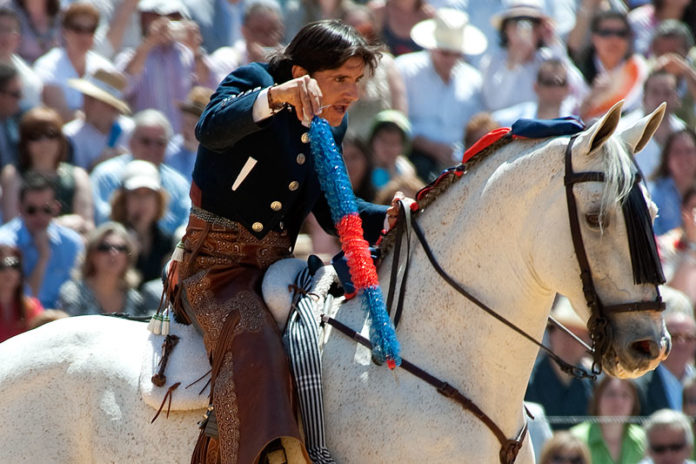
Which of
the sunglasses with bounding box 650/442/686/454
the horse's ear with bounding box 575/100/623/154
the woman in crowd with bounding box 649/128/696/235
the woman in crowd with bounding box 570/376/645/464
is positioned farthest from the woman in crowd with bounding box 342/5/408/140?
the horse's ear with bounding box 575/100/623/154

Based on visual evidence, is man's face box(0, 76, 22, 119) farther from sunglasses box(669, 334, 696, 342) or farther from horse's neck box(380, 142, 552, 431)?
horse's neck box(380, 142, 552, 431)

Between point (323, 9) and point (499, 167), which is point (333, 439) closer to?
point (499, 167)

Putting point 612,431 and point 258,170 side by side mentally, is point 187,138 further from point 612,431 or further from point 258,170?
point 258,170

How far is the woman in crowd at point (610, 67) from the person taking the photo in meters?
12.1

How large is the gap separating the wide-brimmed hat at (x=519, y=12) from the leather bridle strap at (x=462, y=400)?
812 centimetres

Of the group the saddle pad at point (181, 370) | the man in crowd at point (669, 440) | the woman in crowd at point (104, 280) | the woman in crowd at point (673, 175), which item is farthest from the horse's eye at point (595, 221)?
the woman in crowd at point (673, 175)

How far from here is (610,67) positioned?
12.7 meters

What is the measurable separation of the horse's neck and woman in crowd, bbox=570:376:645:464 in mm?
3706

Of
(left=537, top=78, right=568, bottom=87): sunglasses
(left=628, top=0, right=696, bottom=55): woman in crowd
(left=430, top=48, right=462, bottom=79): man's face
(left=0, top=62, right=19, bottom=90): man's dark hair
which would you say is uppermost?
(left=0, top=62, right=19, bottom=90): man's dark hair

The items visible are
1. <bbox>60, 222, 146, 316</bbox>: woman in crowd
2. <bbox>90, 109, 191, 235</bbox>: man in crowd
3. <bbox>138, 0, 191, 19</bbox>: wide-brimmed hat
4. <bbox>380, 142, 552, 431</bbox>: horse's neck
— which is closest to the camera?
<bbox>380, 142, 552, 431</bbox>: horse's neck

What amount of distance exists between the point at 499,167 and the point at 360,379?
40.1 inches

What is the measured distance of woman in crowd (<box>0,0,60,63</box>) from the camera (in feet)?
37.7

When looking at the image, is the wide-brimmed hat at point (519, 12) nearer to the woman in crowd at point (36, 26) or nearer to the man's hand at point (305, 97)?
the woman in crowd at point (36, 26)

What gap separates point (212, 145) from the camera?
5031 millimetres
